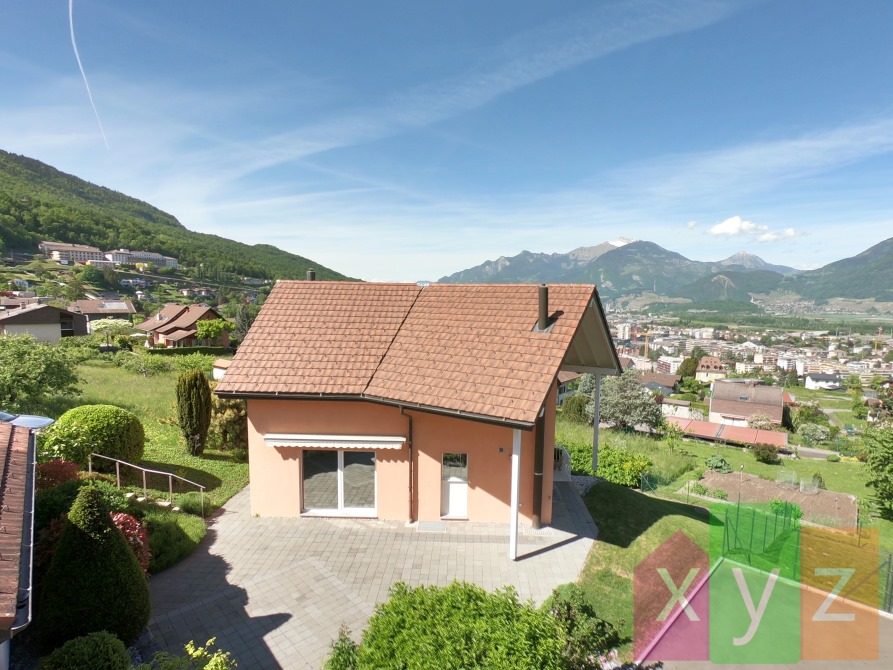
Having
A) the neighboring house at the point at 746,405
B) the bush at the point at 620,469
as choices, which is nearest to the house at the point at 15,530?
the bush at the point at 620,469

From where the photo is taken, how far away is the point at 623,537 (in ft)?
46.4

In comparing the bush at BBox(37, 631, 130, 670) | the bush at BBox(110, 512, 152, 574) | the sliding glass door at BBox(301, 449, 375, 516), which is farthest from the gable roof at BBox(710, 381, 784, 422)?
the bush at BBox(37, 631, 130, 670)

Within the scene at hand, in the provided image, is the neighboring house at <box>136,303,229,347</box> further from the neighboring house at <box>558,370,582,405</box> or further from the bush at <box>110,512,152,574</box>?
the bush at <box>110,512,152,574</box>

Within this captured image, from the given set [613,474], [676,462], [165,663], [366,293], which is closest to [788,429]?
Result: [676,462]

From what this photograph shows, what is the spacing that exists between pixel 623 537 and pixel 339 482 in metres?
9.02

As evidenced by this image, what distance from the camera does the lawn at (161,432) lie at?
1731 centimetres

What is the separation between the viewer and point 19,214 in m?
152

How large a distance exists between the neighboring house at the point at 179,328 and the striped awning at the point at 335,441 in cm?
6381

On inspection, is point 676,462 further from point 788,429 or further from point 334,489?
point 788,429

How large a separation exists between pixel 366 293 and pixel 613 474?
15678 mm

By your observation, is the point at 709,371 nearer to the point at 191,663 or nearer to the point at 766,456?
the point at 766,456

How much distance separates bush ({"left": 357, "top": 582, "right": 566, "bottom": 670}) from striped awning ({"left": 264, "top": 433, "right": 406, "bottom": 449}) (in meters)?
5.95

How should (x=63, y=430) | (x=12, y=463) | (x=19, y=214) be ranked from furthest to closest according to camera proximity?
(x=19, y=214)
(x=63, y=430)
(x=12, y=463)

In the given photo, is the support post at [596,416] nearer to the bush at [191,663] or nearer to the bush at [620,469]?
the bush at [620,469]
